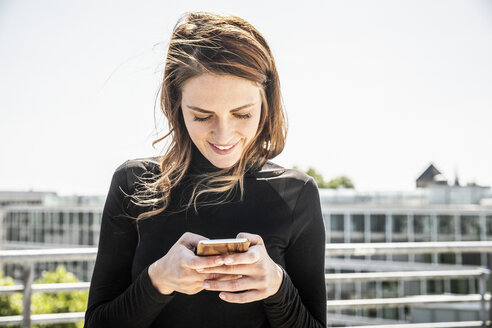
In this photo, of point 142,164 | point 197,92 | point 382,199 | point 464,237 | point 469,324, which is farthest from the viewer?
point 382,199

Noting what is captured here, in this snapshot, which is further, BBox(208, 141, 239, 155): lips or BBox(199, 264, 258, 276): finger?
BBox(208, 141, 239, 155): lips

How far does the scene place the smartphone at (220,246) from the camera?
0.93 m

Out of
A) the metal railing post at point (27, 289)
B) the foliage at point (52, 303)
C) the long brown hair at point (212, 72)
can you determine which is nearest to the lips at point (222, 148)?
the long brown hair at point (212, 72)

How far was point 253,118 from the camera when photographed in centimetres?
123

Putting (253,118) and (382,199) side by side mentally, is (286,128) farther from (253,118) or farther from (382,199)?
(382,199)

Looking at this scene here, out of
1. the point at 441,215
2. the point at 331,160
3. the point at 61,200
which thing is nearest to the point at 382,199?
the point at 441,215

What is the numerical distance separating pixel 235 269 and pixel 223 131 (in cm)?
36

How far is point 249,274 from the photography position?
100 centimetres

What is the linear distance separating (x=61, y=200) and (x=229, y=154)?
3887 centimetres

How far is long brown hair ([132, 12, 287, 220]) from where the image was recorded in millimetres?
1190

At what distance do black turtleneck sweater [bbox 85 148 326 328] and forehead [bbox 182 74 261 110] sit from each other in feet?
0.85

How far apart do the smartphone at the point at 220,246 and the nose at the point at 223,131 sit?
1.07 ft

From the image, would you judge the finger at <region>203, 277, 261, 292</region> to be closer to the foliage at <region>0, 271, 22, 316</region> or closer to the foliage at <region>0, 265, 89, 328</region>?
the foliage at <region>0, 265, 89, 328</region>

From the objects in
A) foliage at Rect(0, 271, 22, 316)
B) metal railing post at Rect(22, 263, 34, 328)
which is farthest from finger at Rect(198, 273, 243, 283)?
foliage at Rect(0, 271, 22, 316)
